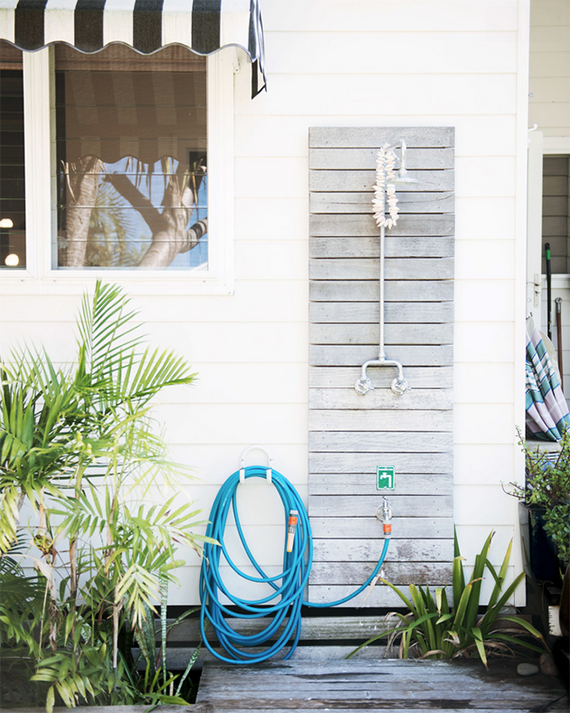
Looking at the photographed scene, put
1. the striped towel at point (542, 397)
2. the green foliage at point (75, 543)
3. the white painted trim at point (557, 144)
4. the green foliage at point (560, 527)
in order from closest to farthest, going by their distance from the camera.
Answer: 1. the green foliage at point (75, 543)
2. the green foliage at point (560, 527)
3. the striped towel at point (542, 397)
4. the white painted trim at point (557, 144)

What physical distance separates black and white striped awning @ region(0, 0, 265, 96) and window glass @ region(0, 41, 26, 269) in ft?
1.75

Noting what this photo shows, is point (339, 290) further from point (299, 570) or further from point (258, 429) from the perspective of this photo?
point (299, 570)

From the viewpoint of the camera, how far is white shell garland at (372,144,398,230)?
235 cm

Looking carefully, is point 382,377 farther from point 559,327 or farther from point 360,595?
point 559,327

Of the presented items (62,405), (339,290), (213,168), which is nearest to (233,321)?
(339,290)

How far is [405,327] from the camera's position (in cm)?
247

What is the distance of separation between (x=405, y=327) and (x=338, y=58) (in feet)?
3.70

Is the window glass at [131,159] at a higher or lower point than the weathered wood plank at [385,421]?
higher

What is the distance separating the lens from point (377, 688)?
6.98 feet

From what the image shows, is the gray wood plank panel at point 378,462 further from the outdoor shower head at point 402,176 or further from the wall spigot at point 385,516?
the outdoor shower head at point 402,176

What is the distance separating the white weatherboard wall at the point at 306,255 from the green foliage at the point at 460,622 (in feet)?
0.45

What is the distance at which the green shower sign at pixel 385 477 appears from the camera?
2.47m

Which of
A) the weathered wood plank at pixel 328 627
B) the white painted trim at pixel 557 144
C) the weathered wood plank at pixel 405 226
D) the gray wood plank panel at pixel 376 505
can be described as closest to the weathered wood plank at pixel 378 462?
the gray wood plank panel at pixel 376 505

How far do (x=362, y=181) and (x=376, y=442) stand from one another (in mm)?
1075
